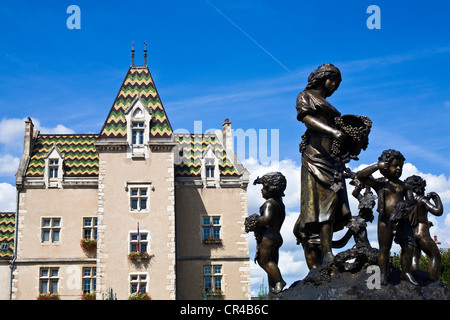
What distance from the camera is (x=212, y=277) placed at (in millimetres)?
41875

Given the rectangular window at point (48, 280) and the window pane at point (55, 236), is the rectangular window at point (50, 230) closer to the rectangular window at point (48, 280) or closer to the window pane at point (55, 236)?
the window pane at point (55, 236)

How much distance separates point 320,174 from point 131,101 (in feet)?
112

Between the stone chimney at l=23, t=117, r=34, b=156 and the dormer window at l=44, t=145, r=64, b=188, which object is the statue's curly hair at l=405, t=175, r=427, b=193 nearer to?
the dormer window at l=44, t=145, r=64, b=188

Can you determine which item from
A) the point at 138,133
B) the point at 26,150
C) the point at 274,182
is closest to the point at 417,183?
the point at 274,182

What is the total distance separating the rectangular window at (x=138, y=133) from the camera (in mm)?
41406

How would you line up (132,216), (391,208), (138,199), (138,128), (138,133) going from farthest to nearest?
(138,133)
(138,128)
(138,199)
(132,216)
(391,208)

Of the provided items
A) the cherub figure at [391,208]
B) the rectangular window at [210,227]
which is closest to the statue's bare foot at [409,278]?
the cherub figure at [391,208]

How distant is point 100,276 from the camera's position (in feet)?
129

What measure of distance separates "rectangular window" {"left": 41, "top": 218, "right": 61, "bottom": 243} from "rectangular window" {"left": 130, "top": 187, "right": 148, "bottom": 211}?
540cm

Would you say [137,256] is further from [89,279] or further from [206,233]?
[206,233]

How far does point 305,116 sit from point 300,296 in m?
2.88
